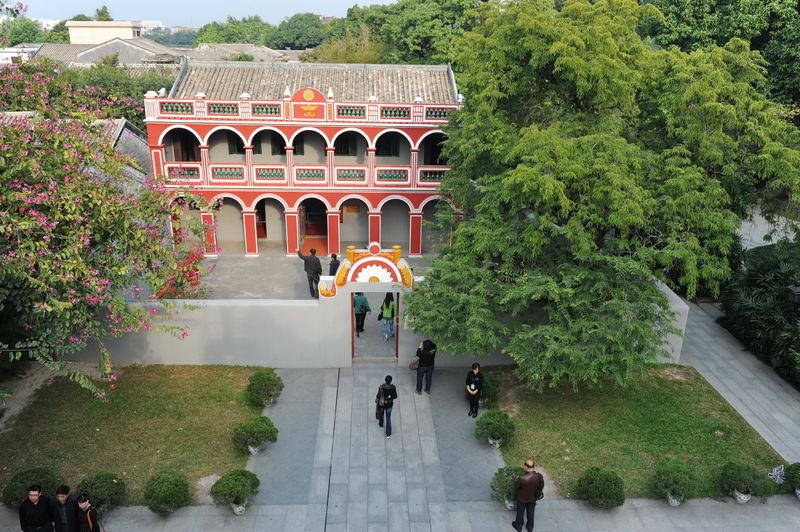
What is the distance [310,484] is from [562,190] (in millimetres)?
7571

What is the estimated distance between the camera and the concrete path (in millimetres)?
10773

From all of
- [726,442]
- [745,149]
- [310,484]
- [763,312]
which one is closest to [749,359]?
[763,312]

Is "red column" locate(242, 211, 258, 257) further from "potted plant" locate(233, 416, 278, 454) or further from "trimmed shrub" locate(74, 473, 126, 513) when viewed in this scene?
"trimmed shrub" locate(74, 473, 126, 513)

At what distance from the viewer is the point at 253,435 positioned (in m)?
12.1

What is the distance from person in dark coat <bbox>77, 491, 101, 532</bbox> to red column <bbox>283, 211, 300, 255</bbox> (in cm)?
1558

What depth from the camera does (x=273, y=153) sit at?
2477cm

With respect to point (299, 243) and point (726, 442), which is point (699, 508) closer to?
point (726, 442)

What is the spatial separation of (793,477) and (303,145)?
19502 millimetres

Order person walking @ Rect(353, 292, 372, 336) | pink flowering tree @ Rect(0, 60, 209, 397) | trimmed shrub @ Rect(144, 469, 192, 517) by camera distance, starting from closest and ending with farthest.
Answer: pink flowering tree @ Rect(0, 60, 209, 397)
trimmed shrub @ Rect(144, 469, 192, 517)
person walking @ Rect(353, 292, 372, 336)

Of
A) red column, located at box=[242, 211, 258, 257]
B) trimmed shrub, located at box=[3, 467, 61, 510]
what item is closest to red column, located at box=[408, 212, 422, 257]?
red column, located at box=[242, 211, 258, 257]

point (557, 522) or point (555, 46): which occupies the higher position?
point (555, 46)

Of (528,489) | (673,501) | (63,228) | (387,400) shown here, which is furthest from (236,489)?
(673,501)

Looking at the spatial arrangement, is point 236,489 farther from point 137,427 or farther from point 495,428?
point 495,428

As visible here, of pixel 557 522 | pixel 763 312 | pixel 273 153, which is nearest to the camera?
pixel 557 522
